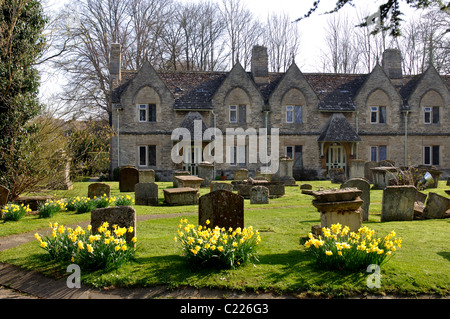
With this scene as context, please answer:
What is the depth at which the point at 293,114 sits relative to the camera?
3058 centimetres

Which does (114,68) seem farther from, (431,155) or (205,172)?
(431,155)

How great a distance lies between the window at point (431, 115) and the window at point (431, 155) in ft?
6.95

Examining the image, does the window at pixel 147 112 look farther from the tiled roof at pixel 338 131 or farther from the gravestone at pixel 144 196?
the gravestone at pixel 144 196

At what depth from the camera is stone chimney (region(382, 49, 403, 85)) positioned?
32781mm

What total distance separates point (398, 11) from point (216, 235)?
521cm

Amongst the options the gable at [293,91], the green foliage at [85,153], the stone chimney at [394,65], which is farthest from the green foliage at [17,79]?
the stone chimney at [394,65]

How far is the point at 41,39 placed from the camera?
15836mm

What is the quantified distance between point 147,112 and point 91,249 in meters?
23.9

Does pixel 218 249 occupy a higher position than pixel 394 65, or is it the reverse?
pixel 394 65

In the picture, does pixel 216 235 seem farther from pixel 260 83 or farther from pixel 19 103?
pixel 260 83

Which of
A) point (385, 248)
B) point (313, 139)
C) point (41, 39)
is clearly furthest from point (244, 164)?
point (385, 248)

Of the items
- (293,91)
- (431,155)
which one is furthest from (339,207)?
(431,155)

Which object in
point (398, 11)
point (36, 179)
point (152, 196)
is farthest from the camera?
point (152, 196)
